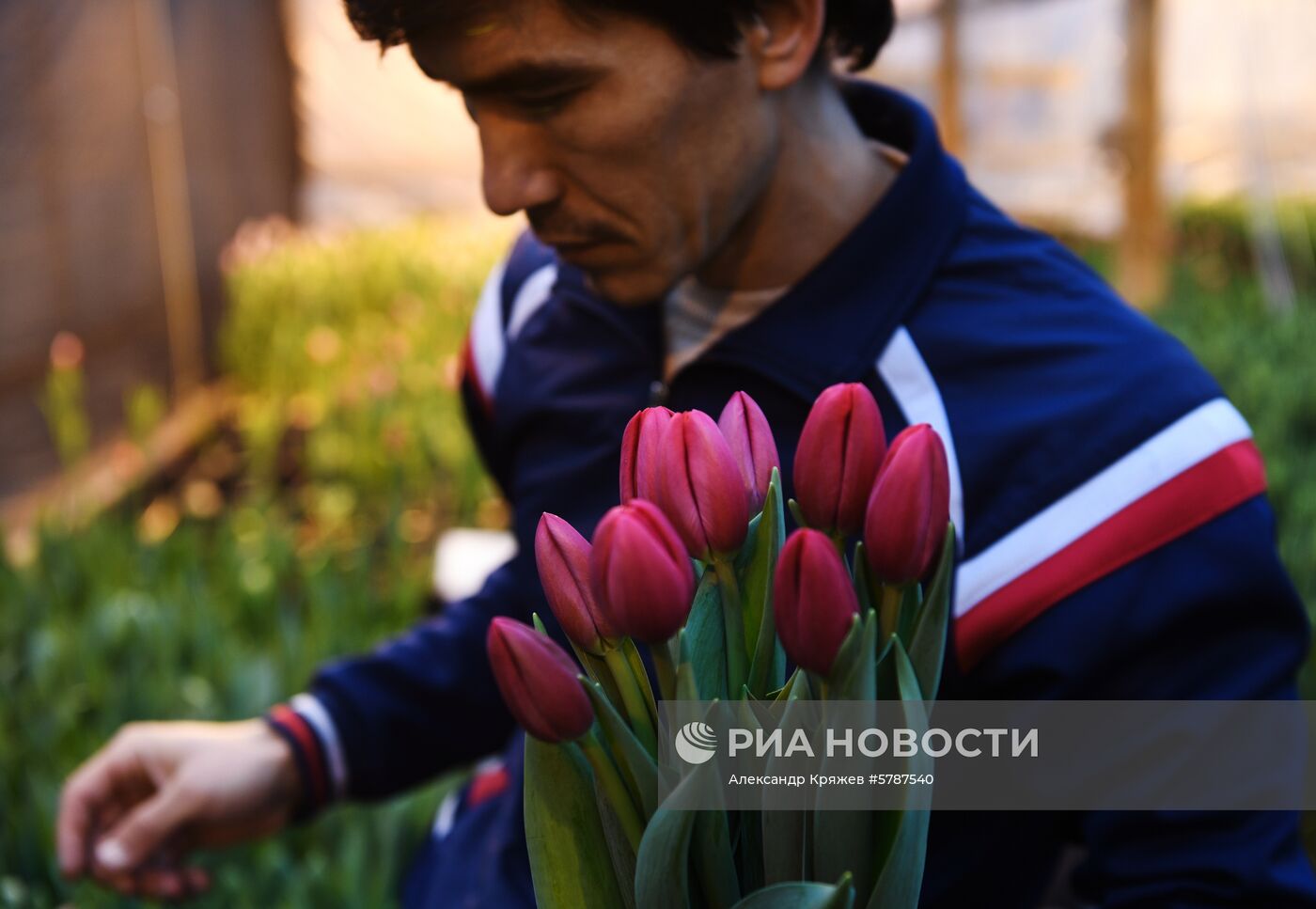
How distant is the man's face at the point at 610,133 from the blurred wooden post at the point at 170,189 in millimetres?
4930

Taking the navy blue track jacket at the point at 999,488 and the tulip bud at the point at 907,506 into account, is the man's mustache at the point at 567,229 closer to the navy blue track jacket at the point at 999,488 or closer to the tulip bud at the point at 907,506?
the navy blue track jacket at the point at 999,488

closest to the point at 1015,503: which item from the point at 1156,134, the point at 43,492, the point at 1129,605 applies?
the point at 1129,605

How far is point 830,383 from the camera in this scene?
1002mm

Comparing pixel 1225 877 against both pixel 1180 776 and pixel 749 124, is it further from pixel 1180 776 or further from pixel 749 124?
pixel 749 124

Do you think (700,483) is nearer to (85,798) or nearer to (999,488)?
(999,488)

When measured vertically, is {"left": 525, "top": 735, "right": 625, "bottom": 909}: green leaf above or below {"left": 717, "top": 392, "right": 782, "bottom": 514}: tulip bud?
below

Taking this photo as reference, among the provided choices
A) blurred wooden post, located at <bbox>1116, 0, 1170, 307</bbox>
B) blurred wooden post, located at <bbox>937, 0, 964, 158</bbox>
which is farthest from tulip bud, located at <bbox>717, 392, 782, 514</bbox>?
blurred wooden post, located at <bbox>937, 0, 964, 158</bbox>

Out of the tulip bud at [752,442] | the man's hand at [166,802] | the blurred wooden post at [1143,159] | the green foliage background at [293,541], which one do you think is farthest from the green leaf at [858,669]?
the blurred wooden post at [1143,159]

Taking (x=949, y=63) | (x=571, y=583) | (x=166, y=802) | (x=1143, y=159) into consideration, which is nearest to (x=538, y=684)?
(x=571, y=583)

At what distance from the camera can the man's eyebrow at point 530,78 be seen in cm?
85

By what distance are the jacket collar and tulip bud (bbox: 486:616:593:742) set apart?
1.82ft

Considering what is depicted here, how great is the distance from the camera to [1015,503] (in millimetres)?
939

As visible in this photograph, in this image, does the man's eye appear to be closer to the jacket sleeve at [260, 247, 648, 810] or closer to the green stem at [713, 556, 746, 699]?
the jacket sleeve at [260, 247, 648, 810]

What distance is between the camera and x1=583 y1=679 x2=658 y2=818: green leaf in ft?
1.65
